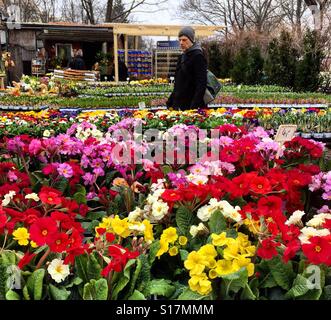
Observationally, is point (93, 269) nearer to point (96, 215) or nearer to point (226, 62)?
point (96, 215)


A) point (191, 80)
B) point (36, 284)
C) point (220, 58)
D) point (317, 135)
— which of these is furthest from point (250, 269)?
point (220, 58)

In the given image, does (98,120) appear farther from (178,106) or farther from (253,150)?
(253,150)

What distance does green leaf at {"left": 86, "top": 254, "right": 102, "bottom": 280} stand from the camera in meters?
1.58

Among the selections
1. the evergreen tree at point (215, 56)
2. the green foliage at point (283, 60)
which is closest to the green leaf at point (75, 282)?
the green foliage at point (283, 60)

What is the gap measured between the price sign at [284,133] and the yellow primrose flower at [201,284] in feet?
4.75

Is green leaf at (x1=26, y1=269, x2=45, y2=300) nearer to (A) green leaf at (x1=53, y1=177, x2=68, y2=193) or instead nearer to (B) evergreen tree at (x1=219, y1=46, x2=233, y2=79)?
(A) green leaf at (x1=53, y1=177, x2=68, y2=193)

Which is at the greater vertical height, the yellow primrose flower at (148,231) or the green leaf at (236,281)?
the yellow primrose flower at (148,231)

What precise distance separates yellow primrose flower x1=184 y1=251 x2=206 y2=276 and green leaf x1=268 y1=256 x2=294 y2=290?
0.79 feet

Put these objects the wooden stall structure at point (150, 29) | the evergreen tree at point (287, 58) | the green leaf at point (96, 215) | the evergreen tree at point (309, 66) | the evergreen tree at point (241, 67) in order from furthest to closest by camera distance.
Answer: the evergreen tree at point (241, 67) → the wooden stall structure at point (150, 29) → the evergreen tree at point (287, 58) → the evergreen tree at point (309, 66) → the green leaf at point (96, 215)

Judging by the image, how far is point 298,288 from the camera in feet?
4.73

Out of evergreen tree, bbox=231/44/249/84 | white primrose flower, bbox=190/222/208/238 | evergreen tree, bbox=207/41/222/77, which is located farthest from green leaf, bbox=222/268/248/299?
evergreen tree, bbox=207/41/222/77

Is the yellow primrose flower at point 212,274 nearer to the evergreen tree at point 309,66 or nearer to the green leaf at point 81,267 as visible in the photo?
the green leaf at point 81,267

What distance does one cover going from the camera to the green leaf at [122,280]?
1516 mm

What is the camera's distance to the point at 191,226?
6.07ft
